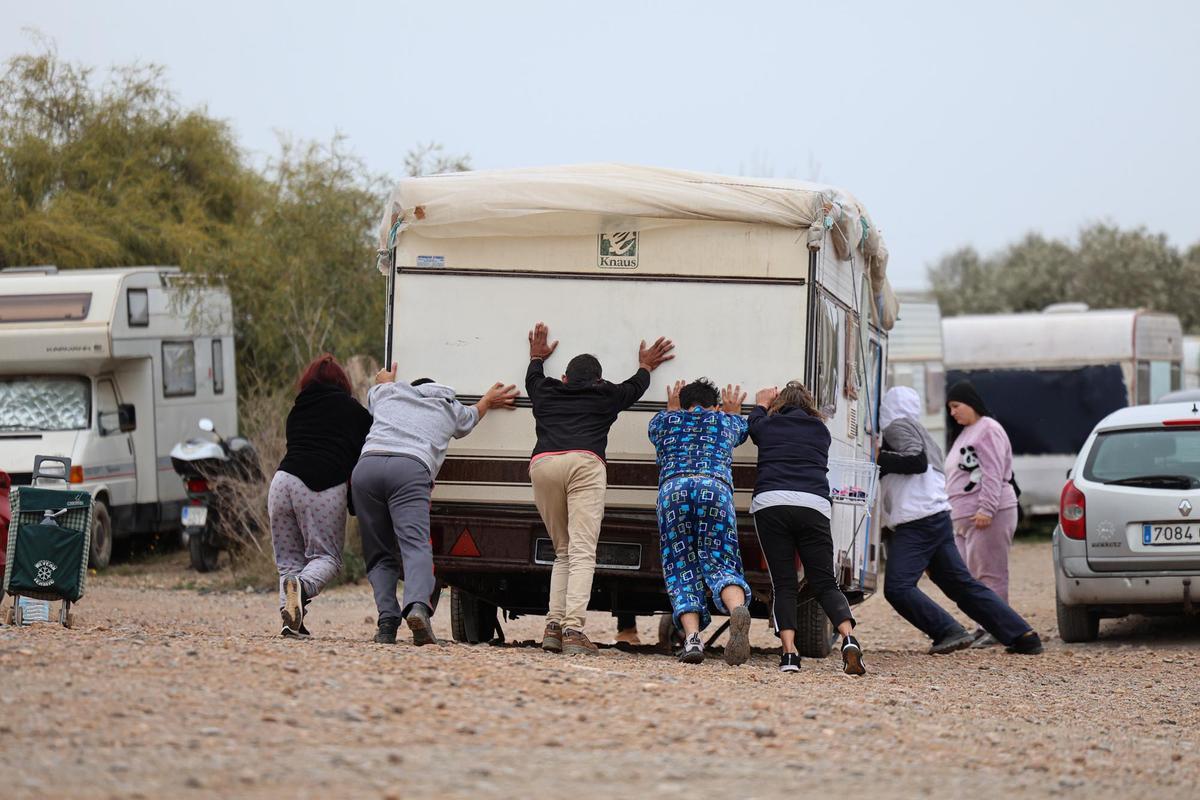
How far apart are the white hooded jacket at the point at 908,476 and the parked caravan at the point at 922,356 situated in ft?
31.0

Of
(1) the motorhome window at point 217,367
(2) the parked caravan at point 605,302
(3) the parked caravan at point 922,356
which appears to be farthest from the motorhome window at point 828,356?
(1) the motorhome window at point 217,367

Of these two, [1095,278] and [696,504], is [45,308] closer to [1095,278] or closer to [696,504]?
[696,504]

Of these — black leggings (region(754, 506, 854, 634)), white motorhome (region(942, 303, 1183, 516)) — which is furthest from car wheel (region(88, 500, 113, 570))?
white motorhome (region(942, 303, 1183, 516))

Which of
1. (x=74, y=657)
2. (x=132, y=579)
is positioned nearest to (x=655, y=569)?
(x=74, y=657)

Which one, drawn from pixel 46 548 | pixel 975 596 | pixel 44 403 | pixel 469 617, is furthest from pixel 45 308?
pixel 975 596

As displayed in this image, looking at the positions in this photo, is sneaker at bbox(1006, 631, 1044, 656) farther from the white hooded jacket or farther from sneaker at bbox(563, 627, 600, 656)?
sneaker at bbox(563, 627, 600, 656)

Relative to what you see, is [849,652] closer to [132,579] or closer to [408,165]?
[132,579]

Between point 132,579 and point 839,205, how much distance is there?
1008cm

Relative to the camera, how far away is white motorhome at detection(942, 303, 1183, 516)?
21062 millimetres

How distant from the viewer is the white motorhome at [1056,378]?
2106cm

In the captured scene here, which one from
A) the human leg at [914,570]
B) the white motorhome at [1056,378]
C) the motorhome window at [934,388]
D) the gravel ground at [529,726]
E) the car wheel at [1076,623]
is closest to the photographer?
the gravel ground at [529,726]

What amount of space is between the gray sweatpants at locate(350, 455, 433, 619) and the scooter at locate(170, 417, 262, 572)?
25.5 ft

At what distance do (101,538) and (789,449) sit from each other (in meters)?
10.3

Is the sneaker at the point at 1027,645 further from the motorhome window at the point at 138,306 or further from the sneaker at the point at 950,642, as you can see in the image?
the motorhome window at the point at 138,306
